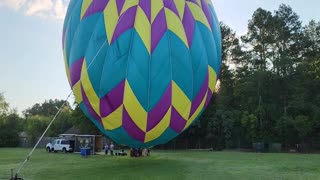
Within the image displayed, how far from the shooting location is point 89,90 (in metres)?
11.9

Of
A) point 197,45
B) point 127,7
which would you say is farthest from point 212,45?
point 127,7

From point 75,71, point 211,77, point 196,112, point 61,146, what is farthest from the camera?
point 61,146

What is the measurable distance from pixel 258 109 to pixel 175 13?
3785 cm

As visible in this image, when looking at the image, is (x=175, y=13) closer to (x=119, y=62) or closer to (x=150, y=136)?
(x=119, y=62)

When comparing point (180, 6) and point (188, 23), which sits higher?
point (180, 6)

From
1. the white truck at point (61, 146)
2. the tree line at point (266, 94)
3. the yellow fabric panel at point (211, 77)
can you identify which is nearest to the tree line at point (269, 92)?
the tree line at point (266, 94)

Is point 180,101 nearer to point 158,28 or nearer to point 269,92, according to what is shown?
point 158,28

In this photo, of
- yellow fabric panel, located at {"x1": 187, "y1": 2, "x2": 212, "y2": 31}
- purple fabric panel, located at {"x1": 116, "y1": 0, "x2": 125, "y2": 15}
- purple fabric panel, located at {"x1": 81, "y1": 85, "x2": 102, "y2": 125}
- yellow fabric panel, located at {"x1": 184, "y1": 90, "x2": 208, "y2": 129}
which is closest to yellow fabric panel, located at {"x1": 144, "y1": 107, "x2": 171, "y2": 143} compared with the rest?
yellow fabric panel, located at {"x1": 184, "y1": 90, "x2": 208, "y2": 129}

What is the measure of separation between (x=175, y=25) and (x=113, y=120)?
3.03m

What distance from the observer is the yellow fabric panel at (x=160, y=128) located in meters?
11.6

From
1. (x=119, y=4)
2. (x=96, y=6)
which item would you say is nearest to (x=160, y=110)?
(x=119, y=4)

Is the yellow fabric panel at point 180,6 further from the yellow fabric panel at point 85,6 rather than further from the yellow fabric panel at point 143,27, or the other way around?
the yellow fabric panel at point 85,6

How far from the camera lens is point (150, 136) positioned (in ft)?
38.9

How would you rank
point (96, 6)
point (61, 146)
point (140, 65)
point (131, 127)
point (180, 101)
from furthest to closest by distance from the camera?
point (61, 146)
point (96, 6)
point (180, 101)
point (131, 127)
point (140, 65)
